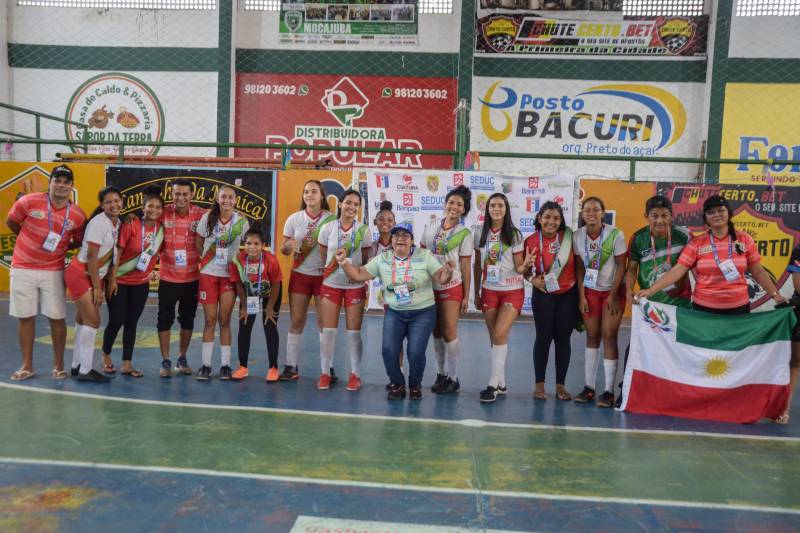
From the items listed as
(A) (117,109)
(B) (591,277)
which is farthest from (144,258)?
(A) (117,109)

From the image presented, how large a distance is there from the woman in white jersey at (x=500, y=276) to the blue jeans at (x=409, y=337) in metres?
0.56

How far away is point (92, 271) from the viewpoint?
5.57 meters

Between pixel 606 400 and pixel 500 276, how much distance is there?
1352 mm

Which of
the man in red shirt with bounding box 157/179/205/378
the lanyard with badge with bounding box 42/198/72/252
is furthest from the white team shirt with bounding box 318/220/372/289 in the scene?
the lanyard with badge with bounding box 42/198/72/252

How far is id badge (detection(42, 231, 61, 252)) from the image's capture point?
18.1 ft

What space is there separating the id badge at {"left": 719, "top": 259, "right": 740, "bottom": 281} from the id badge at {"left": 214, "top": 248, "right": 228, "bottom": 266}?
411 centimetres

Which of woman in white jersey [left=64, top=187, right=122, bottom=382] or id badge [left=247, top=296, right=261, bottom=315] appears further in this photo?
id badge [left=247, top=296, right=261, bottom=315]

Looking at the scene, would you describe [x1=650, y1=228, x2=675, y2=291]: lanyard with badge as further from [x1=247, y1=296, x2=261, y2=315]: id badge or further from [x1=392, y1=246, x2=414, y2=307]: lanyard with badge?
[x1=247, y1=296, x2=261, y2=315]: id badge

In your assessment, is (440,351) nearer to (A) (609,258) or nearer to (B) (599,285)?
(B) (599,285)

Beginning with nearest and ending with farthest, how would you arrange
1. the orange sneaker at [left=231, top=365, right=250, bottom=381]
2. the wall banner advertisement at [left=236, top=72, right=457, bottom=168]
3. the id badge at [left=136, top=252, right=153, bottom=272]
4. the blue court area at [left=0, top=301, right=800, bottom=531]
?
the blue court area at [left=0, top=301, right=800, bottom=531] → the id badge at [left=136, top=252, right=153, bottom=272] → the orange sneaker at [left=231, top=365, right=250, bottom=381] → the wall banner advertisement at [left=236, top=72, right=457, bottom=168]

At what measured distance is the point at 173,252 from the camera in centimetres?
593

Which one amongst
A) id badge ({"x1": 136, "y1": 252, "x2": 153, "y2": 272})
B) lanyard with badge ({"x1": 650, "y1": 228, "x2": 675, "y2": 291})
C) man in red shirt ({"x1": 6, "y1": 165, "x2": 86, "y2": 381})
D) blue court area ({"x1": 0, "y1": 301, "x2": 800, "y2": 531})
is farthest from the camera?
id badge ({"x1": 136, "y1": 252, "x2": 153, "y2": 272})

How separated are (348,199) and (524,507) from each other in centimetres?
311

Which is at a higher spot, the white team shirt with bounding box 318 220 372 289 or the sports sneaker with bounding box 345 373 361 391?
the white team shirt with bounding box 318 220 372 289
